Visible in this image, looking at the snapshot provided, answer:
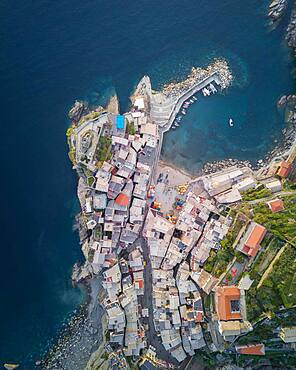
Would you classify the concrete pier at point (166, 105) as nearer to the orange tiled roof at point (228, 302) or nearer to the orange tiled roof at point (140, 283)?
the orange tiled roof at point (140, 283)

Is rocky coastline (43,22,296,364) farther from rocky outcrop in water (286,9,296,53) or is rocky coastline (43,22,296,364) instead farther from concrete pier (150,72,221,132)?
concrete pier (150,72,221,132)

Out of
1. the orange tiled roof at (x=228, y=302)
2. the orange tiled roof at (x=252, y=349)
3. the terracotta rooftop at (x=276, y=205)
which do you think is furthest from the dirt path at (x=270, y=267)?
the orange tiled roof at (x=252, y=349)

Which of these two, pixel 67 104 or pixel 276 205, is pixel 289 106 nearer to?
pixel 276 205

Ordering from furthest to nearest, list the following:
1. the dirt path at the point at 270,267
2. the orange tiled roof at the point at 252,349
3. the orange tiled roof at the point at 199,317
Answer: the orange tiled roof at the point at 199,317
the orange tiled roof at the point at 252,349
the dirt path at the point at 270,267

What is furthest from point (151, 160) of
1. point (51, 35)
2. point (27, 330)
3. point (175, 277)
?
point (27, 330)

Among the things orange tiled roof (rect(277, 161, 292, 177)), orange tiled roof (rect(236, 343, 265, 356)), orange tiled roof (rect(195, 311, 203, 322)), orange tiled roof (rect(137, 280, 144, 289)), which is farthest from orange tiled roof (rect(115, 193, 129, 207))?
orange tiled roof (rect(236, 343, 265, 356))

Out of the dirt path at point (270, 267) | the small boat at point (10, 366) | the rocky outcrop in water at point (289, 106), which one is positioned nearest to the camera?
the dirt path at point (270, 267)

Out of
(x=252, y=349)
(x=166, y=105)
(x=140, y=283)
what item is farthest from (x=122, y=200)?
(x=252, y=349)
